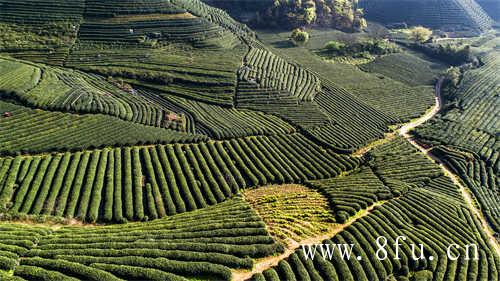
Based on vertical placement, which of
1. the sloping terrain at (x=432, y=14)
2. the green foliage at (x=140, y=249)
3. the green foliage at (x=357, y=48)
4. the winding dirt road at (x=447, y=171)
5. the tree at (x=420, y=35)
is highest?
the sloping terrain at (x=432, y=14)

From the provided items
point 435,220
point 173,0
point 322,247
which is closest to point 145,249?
point 322,247

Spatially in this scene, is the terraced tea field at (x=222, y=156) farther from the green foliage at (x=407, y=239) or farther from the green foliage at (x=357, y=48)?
the green foliage at (x=357, y=48)

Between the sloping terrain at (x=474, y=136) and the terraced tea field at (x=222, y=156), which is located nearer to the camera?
the terraced tea field at (x=222, y=156)

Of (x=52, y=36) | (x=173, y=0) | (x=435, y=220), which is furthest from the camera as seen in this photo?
(x=173, y=0)

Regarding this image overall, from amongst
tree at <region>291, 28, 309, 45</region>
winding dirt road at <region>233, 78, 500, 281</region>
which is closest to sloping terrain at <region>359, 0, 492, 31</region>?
tree at <region>291, 28, 309, 45</region>

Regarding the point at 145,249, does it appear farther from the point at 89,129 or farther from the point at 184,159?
the point at 89,129

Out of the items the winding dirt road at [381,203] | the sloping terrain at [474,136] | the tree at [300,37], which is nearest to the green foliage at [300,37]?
the tree at [300,37]
